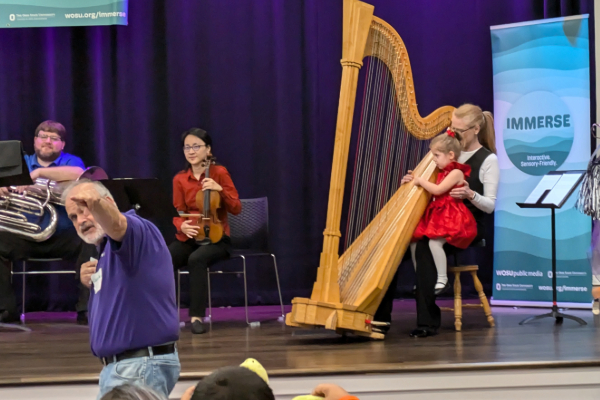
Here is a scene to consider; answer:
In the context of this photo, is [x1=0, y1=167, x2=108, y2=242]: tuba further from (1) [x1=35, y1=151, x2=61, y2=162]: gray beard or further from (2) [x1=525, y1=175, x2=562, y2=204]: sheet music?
(2) [x1=525, y1=175, x2=562, y2=204]: sheet music

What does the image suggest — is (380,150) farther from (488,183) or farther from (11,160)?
(11,160)

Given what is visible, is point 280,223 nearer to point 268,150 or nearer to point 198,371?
point 268,150

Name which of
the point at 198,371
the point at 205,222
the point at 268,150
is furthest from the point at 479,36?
the point at 198,371

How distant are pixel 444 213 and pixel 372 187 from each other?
69 cm

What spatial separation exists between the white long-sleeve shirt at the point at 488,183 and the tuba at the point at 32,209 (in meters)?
2.67

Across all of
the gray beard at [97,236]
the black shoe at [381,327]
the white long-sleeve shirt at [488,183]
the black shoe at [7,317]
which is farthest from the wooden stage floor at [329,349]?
the gray beard at [97,236]

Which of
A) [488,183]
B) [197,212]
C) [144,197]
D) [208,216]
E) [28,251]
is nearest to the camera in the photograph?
[144,197]

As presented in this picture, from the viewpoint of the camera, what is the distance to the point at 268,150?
5.85 m

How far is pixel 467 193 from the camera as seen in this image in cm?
402

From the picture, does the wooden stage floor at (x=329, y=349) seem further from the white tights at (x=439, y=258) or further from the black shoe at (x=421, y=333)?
the white tights at (x=439, y=258)

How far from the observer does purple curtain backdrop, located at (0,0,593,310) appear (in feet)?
18.6

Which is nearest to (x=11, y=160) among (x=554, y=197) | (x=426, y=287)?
(x=426, y=287)

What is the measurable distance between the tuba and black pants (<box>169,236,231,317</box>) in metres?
0.88

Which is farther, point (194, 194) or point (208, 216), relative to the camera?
point (194, 194)
